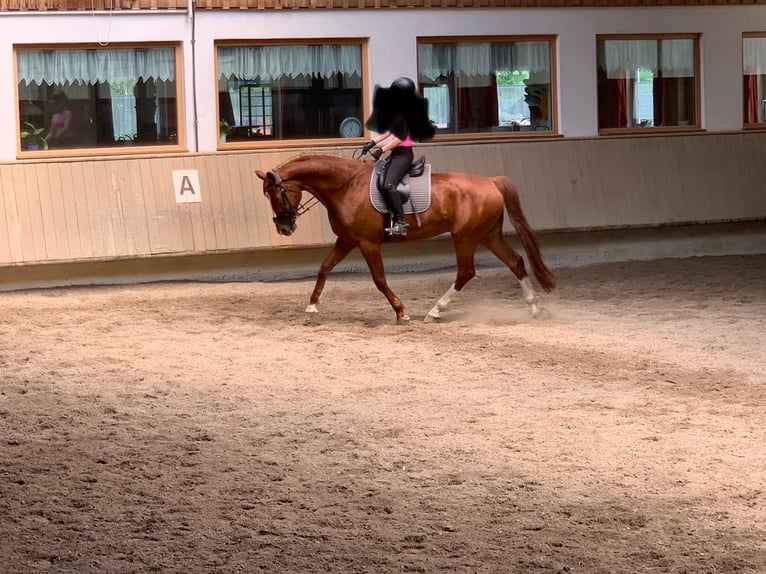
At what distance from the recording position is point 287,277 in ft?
53.8

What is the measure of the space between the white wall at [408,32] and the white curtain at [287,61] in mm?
249

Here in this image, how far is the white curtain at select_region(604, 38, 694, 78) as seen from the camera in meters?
18.2

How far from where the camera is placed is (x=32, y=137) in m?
15.7

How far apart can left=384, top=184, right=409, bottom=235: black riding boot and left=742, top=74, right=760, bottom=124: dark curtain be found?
28.5 feet

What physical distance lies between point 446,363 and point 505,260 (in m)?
2.72

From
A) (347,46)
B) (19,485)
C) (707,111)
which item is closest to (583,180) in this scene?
(707,111)

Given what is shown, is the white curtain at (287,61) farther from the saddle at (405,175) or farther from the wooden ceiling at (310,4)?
the saddle at (405,175)

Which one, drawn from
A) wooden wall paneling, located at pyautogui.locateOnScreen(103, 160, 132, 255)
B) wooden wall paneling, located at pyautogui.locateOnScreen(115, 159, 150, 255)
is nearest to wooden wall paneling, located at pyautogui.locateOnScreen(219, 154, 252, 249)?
wooden wall paneling, located at pyautogui.locateOnScreen(115, 159, 150, 255)

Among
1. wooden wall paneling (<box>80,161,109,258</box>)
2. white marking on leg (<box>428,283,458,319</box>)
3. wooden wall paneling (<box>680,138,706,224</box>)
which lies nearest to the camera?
white marking on leg (<box>428,283,458,319</box>)

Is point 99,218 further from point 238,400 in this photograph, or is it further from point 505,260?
point 238,400

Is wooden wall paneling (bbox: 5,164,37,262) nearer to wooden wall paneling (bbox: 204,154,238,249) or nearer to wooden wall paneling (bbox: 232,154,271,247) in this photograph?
wooden wall paneling (bbox: 204,154,238,249)

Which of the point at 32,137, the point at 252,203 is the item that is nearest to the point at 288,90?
the point at 252,203

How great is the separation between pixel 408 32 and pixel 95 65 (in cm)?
399

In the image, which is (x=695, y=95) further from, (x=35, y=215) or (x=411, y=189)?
(x=35, y=215)
